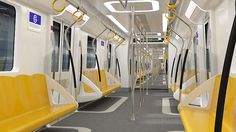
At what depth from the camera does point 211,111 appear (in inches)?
128

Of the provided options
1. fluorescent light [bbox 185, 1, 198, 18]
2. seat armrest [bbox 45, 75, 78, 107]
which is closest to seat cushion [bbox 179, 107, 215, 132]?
seat armrest [bbox 45, 75, 78, 107]

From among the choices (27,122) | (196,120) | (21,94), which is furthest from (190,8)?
(27,122)

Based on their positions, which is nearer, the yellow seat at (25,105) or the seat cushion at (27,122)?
the seat cushion at (27,122)

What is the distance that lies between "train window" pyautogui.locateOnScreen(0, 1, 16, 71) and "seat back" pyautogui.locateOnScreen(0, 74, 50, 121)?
1.47ft

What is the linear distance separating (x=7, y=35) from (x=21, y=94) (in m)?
0.99

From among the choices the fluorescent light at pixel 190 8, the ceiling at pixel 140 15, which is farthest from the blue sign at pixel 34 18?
the fluorescent light at pixel 190 8

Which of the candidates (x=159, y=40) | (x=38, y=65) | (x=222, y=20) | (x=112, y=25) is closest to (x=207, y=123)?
(x=222, y=20)

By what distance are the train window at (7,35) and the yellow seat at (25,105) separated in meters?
0.45

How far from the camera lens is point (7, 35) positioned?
11.6ft

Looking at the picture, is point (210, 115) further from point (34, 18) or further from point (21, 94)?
point (34, 18)

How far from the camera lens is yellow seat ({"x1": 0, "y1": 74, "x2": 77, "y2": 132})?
8.32 feet

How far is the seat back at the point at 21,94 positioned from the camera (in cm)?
281

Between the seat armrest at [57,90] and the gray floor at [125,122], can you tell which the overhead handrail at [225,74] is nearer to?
the gray floor at [125,122]

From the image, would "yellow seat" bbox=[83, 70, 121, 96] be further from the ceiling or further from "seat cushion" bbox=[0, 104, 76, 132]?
"seat cushion" bbox=[0, 104, 76, 132]
